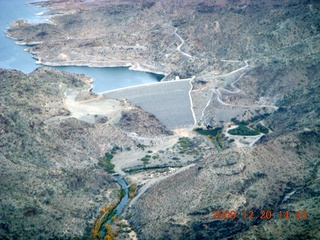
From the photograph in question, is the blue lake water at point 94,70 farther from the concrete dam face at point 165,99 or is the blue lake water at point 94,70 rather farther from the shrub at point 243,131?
the shrub at point 243,131

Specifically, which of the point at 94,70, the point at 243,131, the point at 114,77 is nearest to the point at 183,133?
the point at 243,131

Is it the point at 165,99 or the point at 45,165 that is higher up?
the point at 45,165

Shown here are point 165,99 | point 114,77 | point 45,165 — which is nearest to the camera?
point 45,165

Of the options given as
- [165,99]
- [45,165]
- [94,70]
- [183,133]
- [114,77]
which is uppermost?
[45,165]

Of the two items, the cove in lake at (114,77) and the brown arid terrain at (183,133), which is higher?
the brown arid terrain at (183,133)

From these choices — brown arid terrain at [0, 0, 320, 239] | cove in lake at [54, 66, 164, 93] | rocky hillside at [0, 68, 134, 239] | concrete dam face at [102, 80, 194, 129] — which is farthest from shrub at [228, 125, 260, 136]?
cove in lake at [54, 66, 164, 93]

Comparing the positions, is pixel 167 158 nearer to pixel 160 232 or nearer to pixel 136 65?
pixel 160 232

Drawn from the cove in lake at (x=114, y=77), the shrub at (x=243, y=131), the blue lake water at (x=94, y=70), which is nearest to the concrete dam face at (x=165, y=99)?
the cove in lake at (x=114, y=77)

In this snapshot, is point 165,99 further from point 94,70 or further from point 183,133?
point 94,70
